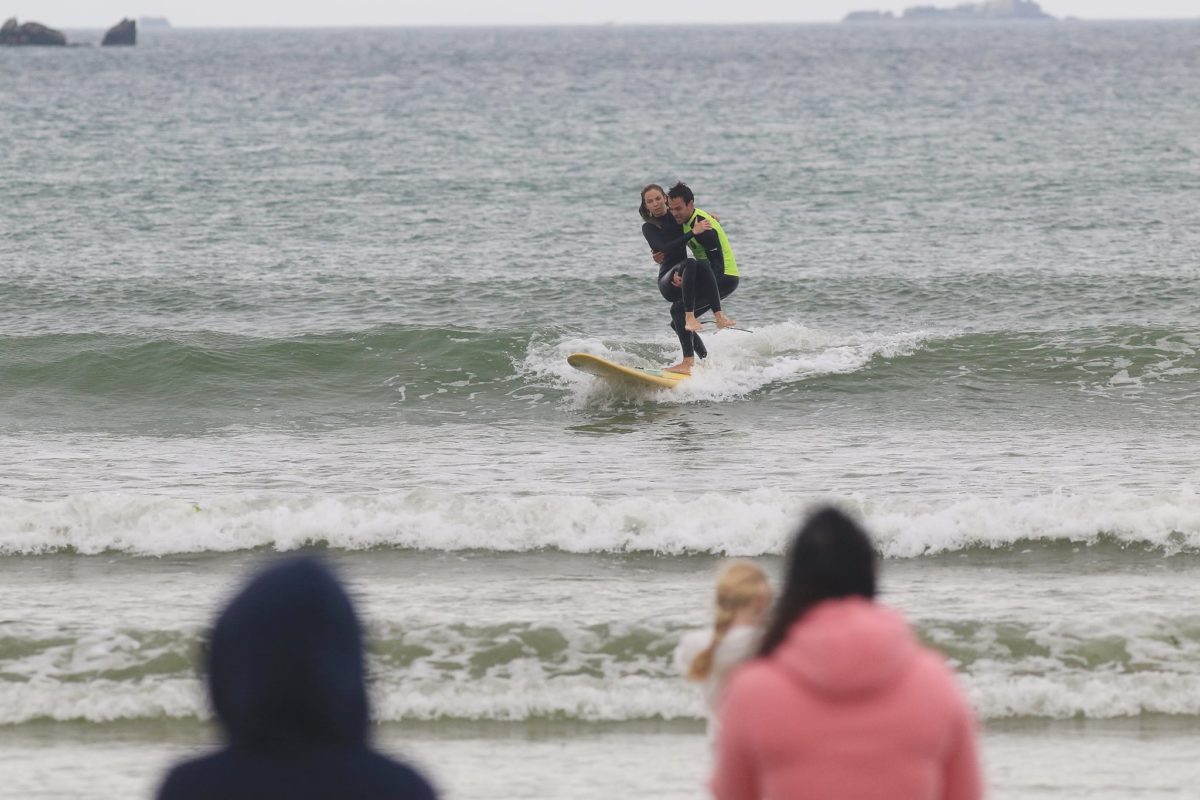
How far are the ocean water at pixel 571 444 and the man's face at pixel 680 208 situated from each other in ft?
5.94

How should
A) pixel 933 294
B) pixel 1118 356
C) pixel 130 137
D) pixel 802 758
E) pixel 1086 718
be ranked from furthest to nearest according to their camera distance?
pixel 130 137, pixel 933 294, pixel 1118 356, pixel 1086 718, pixel 802 758

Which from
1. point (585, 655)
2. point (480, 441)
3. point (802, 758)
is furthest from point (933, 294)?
point (802, 758)

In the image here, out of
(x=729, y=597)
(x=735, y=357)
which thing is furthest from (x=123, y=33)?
(x=729, y=597)

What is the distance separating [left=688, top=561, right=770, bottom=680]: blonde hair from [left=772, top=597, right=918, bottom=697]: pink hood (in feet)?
2.76

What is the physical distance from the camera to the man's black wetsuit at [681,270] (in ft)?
45.3

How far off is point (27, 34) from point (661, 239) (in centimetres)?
14703

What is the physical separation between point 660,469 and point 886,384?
4039mm

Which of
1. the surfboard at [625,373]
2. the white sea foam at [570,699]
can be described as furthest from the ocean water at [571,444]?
the surfboard at [625,373]

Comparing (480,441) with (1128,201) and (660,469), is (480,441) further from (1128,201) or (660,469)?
(1128,201)

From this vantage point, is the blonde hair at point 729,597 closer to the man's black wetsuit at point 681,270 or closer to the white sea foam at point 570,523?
the white sea foam at point 570,523

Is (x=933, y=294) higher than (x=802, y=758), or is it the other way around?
(x=802, y=758)

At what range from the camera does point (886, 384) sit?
15.6 m

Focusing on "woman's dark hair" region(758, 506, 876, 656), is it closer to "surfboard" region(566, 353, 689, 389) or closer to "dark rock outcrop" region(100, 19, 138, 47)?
"surfboard" region(566, 353, 689, 389)

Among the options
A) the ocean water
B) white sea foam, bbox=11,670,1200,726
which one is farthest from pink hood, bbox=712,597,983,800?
white sea foam, bbox=11,670,1200,726
